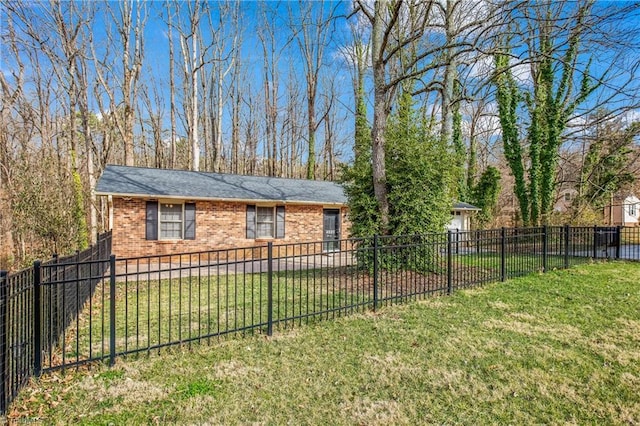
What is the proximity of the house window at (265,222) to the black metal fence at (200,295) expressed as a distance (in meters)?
1.08

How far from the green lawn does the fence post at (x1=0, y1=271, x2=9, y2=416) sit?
0.47ft

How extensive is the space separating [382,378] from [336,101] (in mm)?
25292

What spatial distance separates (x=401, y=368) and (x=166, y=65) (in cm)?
2411

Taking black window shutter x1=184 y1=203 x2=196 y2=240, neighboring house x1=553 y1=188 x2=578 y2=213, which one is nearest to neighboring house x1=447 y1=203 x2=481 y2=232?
neighboring house x1=553 y1=188 x2=578 y2=213

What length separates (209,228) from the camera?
39.8ft

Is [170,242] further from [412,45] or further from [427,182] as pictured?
[412,45]

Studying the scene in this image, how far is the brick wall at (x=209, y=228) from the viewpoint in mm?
10922

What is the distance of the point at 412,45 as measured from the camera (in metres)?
14.9

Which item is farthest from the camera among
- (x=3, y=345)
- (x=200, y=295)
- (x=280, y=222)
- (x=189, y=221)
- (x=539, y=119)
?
(x=539, y=119)

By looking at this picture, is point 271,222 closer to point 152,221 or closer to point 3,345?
point 152,221

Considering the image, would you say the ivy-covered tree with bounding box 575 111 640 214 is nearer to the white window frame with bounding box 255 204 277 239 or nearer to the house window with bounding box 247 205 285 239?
the house window with bounding box 247 205 285 239

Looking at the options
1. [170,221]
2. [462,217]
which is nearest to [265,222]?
[170,221]

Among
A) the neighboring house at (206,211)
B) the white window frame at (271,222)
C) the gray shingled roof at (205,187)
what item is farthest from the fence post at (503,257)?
the white window frame at (271,222)

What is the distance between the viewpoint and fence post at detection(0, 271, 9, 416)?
8.80ft
